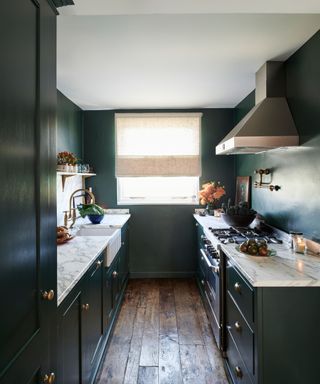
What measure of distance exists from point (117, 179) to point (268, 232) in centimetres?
232

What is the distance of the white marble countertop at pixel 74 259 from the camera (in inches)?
55.7

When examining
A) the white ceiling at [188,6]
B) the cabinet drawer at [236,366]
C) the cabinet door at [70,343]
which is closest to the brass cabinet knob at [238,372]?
the cabinet drawer at [236,366]

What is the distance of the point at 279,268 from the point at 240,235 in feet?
3.09

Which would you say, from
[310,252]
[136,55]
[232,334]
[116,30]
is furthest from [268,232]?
[116,30]

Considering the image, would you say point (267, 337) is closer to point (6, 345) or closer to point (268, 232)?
point (6, 345)

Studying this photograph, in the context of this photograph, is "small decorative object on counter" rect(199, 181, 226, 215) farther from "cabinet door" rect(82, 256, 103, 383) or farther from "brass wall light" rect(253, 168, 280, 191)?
"cabinet door" rect(82, 256, 103, 383)

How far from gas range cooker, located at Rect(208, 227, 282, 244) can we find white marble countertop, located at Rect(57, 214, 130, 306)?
988mm

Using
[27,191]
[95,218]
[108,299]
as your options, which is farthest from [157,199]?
[27,191]

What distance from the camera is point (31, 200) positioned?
3.04 ft

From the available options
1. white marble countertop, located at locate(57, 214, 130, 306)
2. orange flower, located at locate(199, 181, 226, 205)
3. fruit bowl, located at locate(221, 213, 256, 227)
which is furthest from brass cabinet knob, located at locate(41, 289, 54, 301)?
orange flower, located at locate(199, 181, 226, 205)

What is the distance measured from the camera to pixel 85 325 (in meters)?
1.76

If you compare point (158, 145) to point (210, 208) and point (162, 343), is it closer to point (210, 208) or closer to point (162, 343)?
point (210, 208)

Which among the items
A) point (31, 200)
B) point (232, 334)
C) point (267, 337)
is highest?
point (31, 200)

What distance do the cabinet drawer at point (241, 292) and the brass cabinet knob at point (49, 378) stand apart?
3.28 ft
